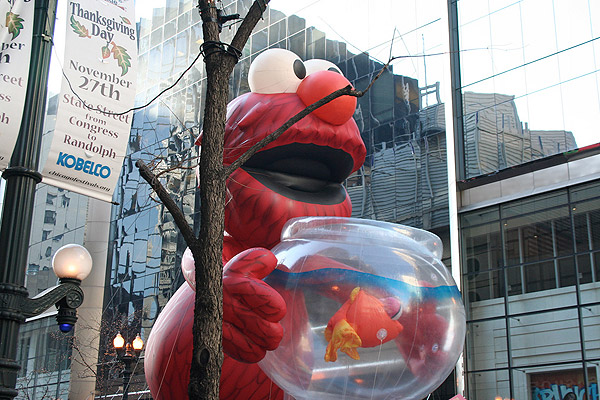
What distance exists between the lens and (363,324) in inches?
161

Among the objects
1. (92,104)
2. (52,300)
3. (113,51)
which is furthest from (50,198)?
(52,300)

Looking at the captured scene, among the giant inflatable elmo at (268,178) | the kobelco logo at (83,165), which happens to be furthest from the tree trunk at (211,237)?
the kobelco logo at (83,165)

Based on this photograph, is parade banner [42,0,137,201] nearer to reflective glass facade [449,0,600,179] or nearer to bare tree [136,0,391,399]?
bare tree [136,0,391,399]

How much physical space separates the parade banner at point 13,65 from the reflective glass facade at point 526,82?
13.4 metres

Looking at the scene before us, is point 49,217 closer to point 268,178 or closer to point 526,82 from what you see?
point 526,82

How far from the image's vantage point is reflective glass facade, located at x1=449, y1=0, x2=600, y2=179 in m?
17.2

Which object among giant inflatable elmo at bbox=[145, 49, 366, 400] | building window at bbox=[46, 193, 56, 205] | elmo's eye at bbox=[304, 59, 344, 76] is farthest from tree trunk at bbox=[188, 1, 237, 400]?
building window at bbox=[46, 193, 56, 205]

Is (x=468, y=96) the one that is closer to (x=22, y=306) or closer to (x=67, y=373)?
(x=22, y=306)

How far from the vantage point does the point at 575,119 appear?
56.5 ft

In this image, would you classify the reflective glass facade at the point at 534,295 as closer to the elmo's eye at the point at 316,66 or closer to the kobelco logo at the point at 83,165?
the elmo's eye at the point at 316,66

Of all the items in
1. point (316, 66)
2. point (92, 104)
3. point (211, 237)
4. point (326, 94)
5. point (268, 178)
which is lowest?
point (211, 237)

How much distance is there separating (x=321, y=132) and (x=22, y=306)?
2519 millimetres

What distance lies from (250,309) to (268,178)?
1542 mm

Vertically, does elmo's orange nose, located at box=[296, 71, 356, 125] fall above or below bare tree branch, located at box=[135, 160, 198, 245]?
above
